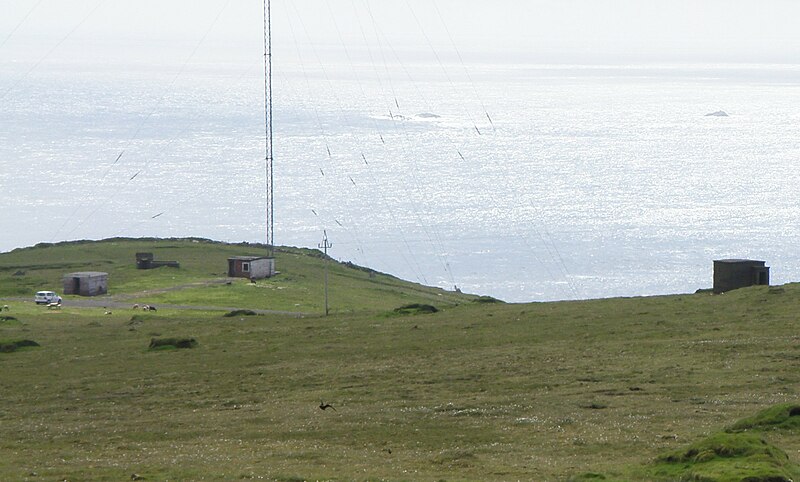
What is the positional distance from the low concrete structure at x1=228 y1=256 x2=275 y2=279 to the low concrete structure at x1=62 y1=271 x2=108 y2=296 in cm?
1025

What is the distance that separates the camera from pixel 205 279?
3297 inches

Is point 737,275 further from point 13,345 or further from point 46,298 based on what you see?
point 46,298

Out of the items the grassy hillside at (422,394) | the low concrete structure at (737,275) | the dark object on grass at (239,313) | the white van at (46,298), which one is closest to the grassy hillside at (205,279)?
the white van at (46,298)

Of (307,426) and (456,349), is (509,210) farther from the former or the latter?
(307,426)

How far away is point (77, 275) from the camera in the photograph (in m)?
76.5

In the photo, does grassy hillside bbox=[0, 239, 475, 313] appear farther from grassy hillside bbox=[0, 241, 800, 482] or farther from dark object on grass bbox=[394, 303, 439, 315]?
grassy hillside bbox=[0, 241, 800, 482]

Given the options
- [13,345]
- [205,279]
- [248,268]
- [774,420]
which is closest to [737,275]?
[774,420]

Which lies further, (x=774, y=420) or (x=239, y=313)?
(x=239, y=313)

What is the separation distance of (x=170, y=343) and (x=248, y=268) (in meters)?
32.3

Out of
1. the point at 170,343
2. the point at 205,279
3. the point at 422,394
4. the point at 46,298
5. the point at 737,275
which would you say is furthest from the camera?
the point at 205,279

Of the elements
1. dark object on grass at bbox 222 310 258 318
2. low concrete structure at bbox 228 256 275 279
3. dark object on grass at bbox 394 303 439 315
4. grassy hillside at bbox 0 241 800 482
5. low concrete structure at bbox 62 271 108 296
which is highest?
low concrete structure at bbox 228 256 275 279

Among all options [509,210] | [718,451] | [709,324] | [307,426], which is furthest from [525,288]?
[718,451]

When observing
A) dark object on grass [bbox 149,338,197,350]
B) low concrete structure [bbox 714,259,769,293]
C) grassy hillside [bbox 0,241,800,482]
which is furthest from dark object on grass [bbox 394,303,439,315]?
low concrete structure [bbox 714,259,769,293]

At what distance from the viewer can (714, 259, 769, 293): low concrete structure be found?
62.0 metres
